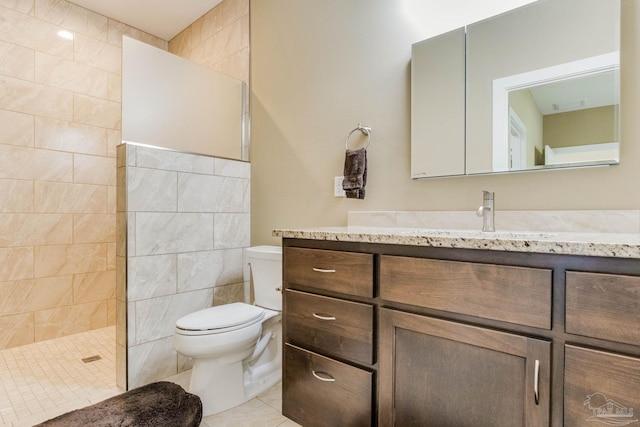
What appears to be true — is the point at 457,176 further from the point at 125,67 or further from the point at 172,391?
the point at 125,67

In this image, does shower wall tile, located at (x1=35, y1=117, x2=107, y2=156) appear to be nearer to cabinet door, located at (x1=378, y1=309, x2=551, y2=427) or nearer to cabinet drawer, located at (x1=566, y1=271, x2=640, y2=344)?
cabinet door, located at (x1=378, y1=309, x2=551, y2=427)

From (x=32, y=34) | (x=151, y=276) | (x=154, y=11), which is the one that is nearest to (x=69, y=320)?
(x=151, y=276)

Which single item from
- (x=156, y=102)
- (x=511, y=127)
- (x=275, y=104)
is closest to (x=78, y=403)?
(x=156, y=102)

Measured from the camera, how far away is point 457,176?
1.52 meters

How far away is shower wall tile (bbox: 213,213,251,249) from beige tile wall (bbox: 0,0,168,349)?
1251 millimetres

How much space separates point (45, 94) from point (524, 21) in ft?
10.4

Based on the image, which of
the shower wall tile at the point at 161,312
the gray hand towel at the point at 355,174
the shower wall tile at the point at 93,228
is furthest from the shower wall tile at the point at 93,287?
the gray hand towel at the point at 355,174

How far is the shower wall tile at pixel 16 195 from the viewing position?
237 centimetres

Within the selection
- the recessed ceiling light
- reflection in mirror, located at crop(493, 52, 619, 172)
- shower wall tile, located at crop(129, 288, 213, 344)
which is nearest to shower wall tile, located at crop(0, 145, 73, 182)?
the recessed ceiling light

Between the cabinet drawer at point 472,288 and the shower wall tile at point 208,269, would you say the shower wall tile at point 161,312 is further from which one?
the cabinet drawer at point 472,288

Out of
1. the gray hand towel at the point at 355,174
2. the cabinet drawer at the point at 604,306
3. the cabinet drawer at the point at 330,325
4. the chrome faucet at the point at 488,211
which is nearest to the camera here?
the cabinet drawer at the point at 604,306

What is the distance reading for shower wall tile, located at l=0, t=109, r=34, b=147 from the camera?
2361 millimetres

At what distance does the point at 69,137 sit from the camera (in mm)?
2652

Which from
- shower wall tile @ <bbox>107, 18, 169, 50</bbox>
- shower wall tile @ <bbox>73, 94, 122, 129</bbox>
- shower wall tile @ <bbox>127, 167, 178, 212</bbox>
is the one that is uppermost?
shower wall tile @ <bbox>107, 18, 169, 50</bbox>
